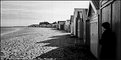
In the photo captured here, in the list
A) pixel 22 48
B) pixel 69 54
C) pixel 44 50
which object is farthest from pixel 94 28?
pixel 22 48

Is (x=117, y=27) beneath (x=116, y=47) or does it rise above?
above

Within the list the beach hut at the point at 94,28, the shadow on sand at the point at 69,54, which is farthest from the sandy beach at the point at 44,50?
the beach hut at the point at 94,28

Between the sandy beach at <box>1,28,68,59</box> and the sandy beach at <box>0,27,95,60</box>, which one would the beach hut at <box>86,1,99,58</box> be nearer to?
the sandy beach at <box>0,27,95,60</box>

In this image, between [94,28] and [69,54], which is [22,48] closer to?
[69,54]

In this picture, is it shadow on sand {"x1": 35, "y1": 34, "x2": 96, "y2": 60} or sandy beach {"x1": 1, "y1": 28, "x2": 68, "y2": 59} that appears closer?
shadow on sand {"x1": 35, "y1": 34, "x2": 96, "y2": 60}

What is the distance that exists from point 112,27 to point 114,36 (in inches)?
21.8

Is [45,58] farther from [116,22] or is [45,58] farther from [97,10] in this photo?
[116,22]

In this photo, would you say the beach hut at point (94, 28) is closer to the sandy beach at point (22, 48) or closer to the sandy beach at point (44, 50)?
the sandy beach at point (44, 50)

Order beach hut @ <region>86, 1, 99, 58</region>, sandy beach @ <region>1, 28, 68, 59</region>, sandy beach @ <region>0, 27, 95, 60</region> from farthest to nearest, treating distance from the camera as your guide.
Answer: sandy beach @ <region>1, 28, 68, 59</region> → sandy beach @ <region>0, 27, 95, 60</region> → beach hut @ <region>86, 1, 99, 58</region>

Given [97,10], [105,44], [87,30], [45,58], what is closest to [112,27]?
Result: [105,44]

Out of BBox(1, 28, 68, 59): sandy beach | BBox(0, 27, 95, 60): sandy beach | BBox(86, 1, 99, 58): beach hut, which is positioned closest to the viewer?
BBox(86, 1, 99, 58): beach hut

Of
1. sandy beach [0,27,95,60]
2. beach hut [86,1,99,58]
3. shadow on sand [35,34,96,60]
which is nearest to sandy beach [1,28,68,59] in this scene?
sandy beach [0,27,95,60]

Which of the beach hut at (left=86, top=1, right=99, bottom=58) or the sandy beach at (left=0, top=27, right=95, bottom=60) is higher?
the beach hut at (left=86, top=1, right=99, bottom=58)

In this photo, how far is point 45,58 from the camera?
9.87 m
